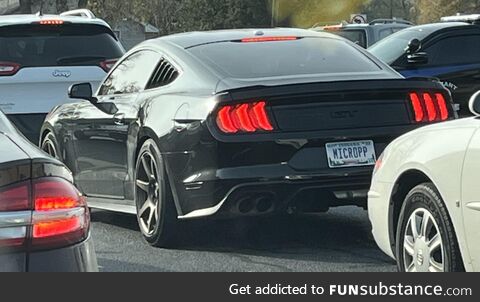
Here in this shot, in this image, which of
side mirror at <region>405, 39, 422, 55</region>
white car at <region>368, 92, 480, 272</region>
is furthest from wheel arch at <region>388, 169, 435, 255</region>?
side mirror at <region>405, 39, 422, 55</region>

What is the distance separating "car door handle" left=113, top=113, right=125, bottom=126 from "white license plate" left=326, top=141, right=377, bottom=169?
6.00ft

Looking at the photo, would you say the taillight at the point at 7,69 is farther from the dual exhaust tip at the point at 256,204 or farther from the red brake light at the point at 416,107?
the red brake light at the point at 416,107

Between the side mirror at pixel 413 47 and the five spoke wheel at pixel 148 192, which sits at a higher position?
the five spoke wheel at pixel 148 192

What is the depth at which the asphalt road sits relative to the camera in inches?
245

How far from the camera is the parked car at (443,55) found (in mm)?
12234

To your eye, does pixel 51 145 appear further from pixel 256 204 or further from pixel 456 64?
pixel 456 64

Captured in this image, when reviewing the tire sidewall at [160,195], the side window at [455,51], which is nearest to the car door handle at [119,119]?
the tire sidewall at [160,195]

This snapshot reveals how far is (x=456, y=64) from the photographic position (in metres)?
12.7

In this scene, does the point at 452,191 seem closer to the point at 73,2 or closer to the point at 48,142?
the point at 48,142

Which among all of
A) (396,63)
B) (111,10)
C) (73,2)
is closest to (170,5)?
(111,10)

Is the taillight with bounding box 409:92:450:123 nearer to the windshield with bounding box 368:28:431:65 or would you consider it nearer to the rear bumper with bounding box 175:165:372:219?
the rear bumper with bounding box 175:165:372:219

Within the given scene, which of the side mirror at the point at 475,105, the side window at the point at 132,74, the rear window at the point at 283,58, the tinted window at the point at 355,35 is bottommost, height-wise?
the tinted window at the point at 355,35
